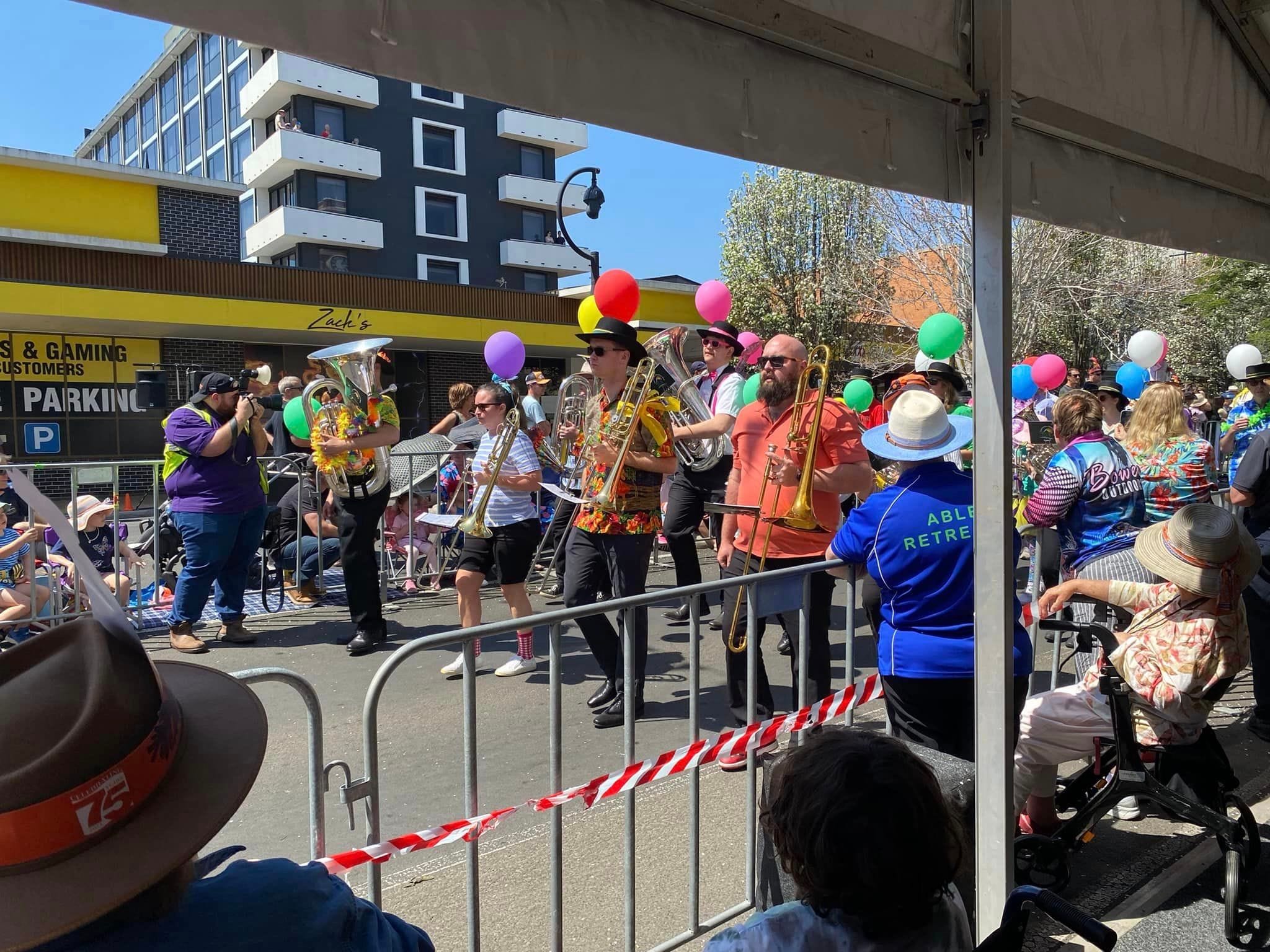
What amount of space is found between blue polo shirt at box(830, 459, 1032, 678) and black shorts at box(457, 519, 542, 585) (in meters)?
2.75

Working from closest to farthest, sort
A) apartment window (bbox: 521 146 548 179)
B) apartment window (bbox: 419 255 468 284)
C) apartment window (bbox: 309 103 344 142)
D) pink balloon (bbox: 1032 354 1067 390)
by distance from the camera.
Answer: pink balloon (bbox: 1032 354 1067 390) → apartment window (bbox: 309 103 344 142) → apartment window (bbox: 419 255 468 284) → apartment window (bbox: 521 146 548 179)

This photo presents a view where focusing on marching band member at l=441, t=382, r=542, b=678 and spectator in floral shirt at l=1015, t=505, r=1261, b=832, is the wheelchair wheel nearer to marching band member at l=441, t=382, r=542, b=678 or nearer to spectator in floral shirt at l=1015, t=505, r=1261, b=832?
spectator in floral shirt at l=1015, t=505, r=1261, b=832

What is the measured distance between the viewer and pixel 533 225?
41156 mm

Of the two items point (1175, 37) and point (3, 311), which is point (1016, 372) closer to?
point (1175, 37)

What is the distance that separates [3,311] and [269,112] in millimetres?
23914

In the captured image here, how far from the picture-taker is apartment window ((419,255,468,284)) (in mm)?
38219

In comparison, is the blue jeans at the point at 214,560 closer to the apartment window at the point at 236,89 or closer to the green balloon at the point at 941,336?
the green balloon at the point at 941,336

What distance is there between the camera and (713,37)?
192 cm

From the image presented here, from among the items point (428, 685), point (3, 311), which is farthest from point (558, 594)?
point (3, 311)

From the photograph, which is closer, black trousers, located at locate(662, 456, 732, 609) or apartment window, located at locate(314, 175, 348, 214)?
black trousers, located at locate(662, 456, 732, 609)

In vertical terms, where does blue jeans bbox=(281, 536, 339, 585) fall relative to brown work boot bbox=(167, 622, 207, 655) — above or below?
above

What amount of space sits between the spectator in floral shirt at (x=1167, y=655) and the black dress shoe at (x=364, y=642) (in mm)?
4237

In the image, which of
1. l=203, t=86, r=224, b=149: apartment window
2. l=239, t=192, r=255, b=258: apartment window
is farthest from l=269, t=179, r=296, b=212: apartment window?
l=203, t=86, r=224, b=149: apartment window

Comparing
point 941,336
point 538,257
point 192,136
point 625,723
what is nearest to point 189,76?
point 192,136
